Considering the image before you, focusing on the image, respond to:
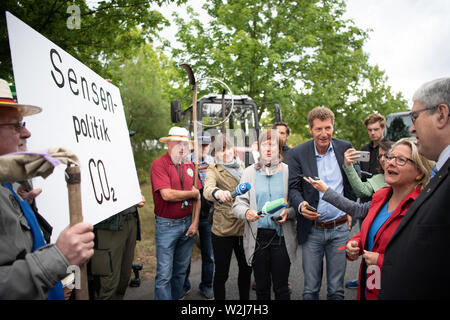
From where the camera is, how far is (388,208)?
6.56 ft

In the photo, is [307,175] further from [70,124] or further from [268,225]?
[70,124]

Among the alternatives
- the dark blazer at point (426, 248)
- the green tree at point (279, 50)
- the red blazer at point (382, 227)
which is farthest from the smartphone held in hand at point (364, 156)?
the green tree at point (279, 50)

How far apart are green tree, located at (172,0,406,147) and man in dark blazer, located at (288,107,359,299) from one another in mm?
8362

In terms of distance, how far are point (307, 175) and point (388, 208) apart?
33.4 inches

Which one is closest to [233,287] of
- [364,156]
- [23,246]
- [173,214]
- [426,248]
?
[173,214]

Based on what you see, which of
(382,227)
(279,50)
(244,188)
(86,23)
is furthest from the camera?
(279,50)

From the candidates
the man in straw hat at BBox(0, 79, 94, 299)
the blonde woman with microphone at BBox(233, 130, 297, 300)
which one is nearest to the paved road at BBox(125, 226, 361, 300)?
the blonde woman with microphone at BBox(233, 130, 297, 300)

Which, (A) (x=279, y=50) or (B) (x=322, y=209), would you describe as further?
(A) (x=279, y=50)

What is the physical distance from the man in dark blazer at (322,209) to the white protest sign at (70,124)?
5.18ft

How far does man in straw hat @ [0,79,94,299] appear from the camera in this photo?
1013 millimetres

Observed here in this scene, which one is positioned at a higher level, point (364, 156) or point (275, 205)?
point (364, 156)

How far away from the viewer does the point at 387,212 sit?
198 centimetres

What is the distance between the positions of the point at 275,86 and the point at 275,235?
9.92 meters

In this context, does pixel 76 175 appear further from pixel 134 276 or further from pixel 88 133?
pixel 134 276
